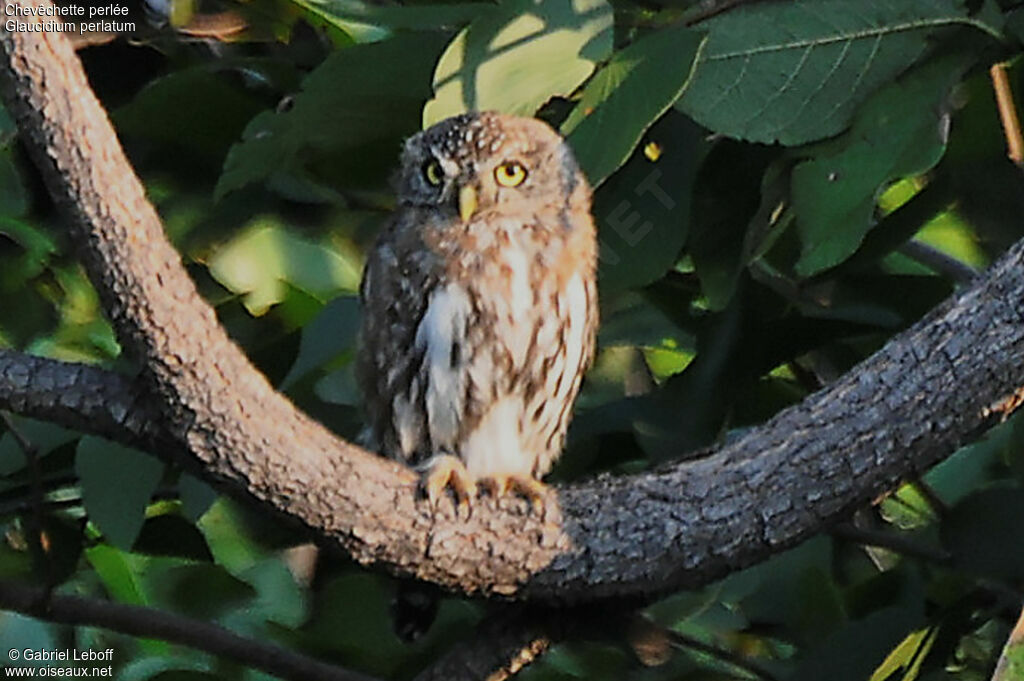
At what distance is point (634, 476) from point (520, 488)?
0.71 ft

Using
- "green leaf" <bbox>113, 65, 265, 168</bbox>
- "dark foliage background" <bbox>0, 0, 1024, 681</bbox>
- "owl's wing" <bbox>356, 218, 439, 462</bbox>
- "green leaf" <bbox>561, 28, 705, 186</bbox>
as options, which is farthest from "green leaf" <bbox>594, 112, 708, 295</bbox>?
"green leaf" <bbox>113, 65, 265, 168</bbox>

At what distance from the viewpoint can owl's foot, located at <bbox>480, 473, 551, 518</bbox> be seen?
94.4 inches

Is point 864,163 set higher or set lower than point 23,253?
higher

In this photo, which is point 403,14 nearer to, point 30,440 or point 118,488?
point 118,488

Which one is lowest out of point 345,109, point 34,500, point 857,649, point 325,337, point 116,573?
point 116,573

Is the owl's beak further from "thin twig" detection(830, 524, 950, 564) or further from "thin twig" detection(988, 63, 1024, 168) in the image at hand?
"thin twig" detection(988, 63, 1024, 168)

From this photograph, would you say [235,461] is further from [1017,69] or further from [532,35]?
[1017,69]

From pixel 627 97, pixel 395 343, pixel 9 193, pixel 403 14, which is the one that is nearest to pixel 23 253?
pixel 9 193

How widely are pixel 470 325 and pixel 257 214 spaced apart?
1.23 feet

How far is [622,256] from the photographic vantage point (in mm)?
2584

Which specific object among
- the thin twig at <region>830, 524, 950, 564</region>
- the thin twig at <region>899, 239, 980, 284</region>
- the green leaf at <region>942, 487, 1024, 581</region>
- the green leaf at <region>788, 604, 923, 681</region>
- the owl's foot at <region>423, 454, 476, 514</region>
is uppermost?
the thin twig at <region>899, 239, 980, 284</region>

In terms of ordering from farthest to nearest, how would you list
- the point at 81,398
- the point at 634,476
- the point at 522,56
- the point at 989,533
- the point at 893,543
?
the point at 893,543 < the point at 989,533 < the point at 634,476 < the point at 522,56 < the point at 81,398

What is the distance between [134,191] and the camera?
6.23ft

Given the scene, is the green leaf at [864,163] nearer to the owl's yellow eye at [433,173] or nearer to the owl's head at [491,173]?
the owl's head at [491,173]
